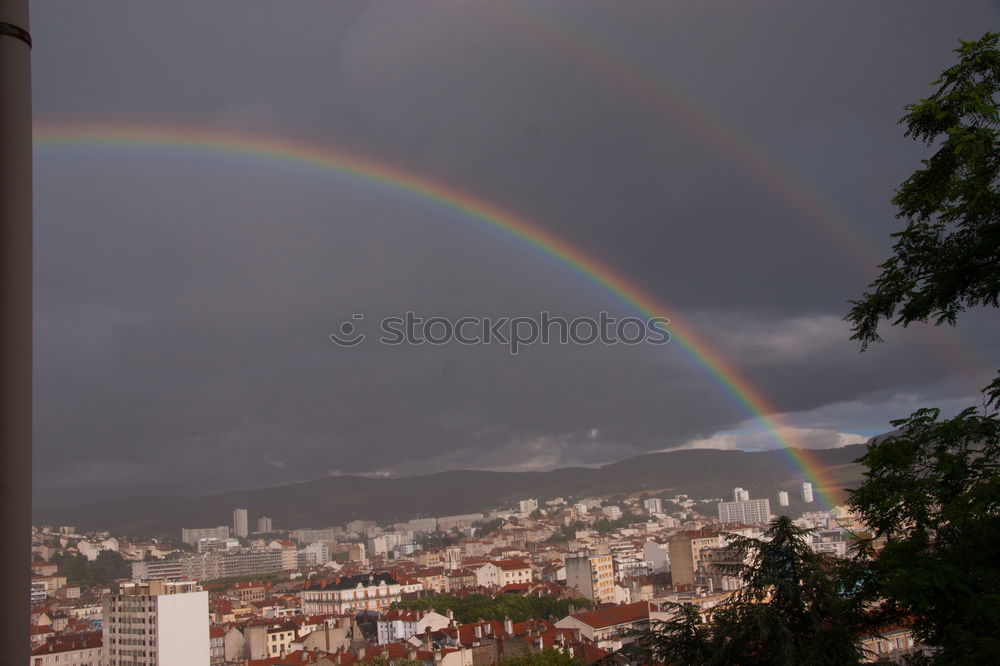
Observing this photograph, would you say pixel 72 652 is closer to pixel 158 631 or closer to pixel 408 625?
pixel 158 631

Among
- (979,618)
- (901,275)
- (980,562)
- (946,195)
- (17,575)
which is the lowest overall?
(979,618)

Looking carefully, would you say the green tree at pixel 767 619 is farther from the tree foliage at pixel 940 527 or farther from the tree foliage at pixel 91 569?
the tree foliage at pixel 91 569

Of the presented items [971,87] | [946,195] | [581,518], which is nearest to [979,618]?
[946,195]

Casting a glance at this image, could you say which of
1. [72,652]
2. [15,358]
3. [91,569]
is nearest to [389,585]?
[72,652]

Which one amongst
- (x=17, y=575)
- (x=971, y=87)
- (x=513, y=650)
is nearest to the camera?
(x=17, y=575)

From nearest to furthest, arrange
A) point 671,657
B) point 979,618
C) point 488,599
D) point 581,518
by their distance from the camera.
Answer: point 979,618 → point 671,657 → point 488,599 → point 581,518

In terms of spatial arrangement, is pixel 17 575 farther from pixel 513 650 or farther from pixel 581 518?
pixel 581 518

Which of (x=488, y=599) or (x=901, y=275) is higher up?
(x=901, y=275)

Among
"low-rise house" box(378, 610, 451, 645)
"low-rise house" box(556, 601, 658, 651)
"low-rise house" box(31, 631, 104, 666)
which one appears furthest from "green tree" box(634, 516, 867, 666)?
"low-rise house" box(31, 631, 104, 666)
